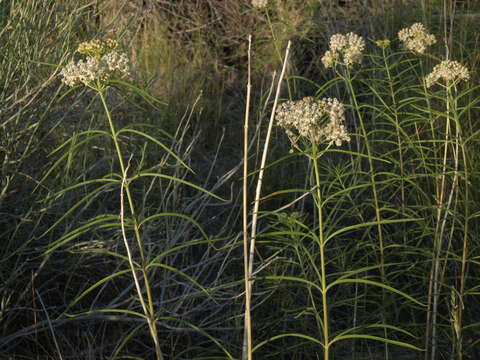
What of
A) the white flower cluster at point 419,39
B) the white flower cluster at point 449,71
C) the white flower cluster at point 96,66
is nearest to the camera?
the white flower cluster at point 96,66

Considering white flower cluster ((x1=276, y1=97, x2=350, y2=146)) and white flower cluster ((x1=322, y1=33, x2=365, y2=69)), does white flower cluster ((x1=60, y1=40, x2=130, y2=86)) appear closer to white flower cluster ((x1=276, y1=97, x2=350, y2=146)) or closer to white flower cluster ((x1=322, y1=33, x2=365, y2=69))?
white flower cluster ((x1=276, y1=97, x2=350, y2=146))

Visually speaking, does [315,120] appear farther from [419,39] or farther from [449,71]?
[419,39]

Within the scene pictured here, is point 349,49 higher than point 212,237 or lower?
higher

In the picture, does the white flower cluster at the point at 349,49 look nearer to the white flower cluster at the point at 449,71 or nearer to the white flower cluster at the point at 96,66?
the white flower cluster at the point at 449,71

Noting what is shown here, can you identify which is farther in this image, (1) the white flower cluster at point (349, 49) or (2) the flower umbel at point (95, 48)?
(1) the white flower cluster at point (349, 49)

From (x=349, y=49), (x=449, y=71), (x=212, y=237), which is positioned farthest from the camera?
(x=212, y=237)

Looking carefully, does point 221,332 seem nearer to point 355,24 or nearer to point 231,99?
point 231,99

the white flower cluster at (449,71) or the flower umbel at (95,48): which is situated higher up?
the flower umbel at (95,48)

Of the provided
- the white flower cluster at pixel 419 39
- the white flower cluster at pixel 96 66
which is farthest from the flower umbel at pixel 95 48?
the white flower cluster at pixel 419 39

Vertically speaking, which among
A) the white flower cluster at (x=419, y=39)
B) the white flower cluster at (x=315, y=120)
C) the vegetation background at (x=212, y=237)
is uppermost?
the white flower cluster at (x=315, y=120)

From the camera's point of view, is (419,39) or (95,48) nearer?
(95,48)

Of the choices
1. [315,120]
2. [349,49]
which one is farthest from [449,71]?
[315,120]

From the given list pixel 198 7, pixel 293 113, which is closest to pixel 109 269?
pixel 293 113

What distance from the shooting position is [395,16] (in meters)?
5.04
